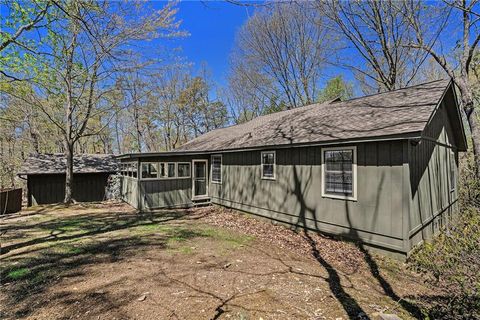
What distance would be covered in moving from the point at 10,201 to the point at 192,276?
40.6 ft

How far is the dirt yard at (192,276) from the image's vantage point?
3607 mm

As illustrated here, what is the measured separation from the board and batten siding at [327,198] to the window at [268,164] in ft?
0.77

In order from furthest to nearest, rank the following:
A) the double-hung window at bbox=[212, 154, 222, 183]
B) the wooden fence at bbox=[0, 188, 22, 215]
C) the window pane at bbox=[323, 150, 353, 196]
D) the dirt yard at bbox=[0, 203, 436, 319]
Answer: the double-hung window at bbox=[212, 154, 222, 183]
the wooden fence at bbox=[0, 188, 22, 215]
the window pane at bbox=[323, 150, 353, 196]
the dirt yard at bbox=[0, 203, 436, 319]

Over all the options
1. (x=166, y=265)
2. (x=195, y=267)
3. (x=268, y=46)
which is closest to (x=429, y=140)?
(x=195, y=267)

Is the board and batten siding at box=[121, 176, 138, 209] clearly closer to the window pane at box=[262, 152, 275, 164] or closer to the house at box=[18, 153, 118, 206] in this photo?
the house at box=[18, 153, 118, 206]

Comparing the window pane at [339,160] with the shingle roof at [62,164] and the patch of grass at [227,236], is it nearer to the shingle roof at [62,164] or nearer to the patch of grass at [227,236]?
the patch of grass at [227,236]

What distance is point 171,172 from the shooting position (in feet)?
40.4

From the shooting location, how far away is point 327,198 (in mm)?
7332

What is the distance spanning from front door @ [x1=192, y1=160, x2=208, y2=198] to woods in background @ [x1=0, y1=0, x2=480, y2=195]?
5.12 metres

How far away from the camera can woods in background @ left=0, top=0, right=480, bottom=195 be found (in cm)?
870

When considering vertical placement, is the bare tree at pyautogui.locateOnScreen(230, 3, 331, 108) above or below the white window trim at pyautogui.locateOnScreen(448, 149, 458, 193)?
above

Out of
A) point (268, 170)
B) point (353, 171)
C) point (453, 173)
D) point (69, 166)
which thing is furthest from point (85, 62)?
point (453, 173)

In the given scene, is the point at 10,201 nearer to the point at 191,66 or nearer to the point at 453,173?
the point at 191,66

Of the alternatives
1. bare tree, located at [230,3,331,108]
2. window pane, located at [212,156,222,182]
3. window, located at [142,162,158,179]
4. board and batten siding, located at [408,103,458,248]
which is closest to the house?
window, located at [142,162,158,179]
